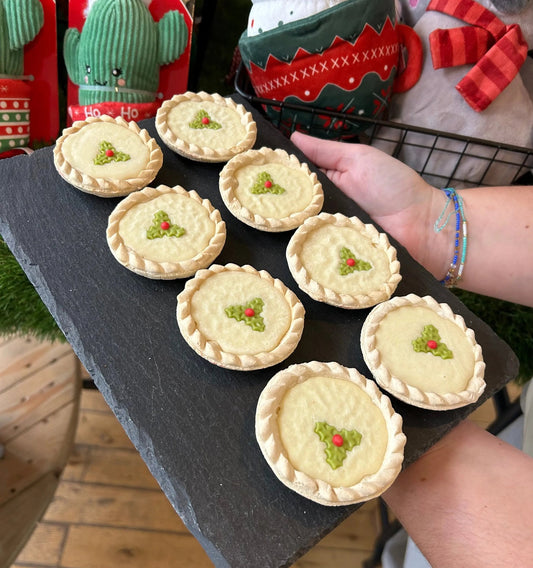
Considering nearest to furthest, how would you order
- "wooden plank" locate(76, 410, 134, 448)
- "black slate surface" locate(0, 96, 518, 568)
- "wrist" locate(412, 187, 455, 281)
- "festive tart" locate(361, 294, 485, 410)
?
"black slate surface" locate(0, 96, 518, 568) → "festive tart" locate(361, 294, 485, 410) → "wrist" locate(412, 187, 455, 281) → "wooden plank" locate(76, 410, 134, 448)

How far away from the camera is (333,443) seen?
0.70 meters

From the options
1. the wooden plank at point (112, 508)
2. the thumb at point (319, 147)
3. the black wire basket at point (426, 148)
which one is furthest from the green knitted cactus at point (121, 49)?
the wooden plank at point (112, 508)

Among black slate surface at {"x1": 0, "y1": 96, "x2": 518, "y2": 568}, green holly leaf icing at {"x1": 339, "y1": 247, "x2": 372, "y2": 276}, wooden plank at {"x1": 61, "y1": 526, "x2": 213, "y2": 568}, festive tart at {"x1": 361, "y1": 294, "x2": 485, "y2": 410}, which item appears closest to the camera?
black slate surface at {"x1": 0, "y1": 96, "x2": 518, "y2": 568}

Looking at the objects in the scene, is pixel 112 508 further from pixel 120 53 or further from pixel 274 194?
pixel 120 53

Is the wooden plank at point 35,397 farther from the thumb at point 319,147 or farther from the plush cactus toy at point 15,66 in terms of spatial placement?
the thumb at point 319,147

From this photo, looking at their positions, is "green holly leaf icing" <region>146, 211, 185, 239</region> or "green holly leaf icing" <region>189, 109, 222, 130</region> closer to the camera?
"green holly leaf icing" <region>146, 211, 185, 239</region>

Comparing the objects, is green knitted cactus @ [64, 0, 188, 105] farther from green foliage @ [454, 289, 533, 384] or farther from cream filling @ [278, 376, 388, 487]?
green foliage @ [454, 289, 533, 384]

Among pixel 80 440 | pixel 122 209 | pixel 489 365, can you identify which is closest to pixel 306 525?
pixel 489 365

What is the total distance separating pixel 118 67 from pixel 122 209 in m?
0.45

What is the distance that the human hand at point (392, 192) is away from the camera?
109 centimetres

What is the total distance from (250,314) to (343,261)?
206 mm

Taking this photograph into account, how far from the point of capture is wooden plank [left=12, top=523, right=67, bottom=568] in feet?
4.52

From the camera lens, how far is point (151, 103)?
1.18 meters

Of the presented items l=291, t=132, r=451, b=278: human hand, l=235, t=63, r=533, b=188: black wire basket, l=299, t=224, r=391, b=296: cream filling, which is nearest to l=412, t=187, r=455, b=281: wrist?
l=291, t=132, r=451, b=278: human hand
